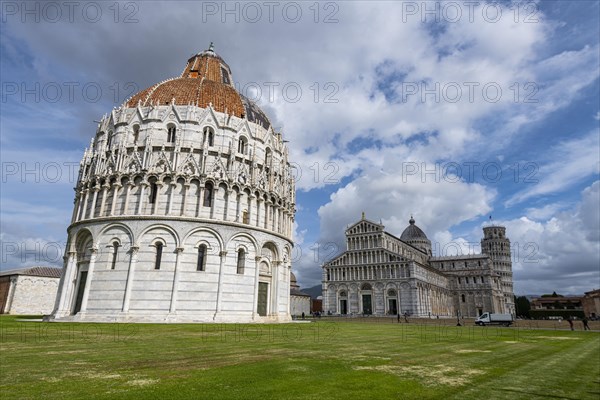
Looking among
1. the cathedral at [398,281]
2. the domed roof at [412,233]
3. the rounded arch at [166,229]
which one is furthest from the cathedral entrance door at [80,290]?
the domed roof at [412,233]

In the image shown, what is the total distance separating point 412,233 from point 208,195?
338 feet

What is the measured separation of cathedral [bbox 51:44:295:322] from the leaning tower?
383ft

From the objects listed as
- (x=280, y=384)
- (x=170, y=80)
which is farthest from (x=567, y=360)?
(x=170, y=80)

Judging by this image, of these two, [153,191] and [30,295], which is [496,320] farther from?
[30,295]

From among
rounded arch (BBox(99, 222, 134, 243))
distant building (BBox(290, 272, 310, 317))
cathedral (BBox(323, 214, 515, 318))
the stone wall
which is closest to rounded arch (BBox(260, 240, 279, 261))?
rounded arch (BBox(99, 222, 134, 243))

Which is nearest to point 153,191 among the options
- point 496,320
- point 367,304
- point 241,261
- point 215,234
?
point 215,234

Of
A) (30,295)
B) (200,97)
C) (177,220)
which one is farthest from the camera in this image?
(30,295)

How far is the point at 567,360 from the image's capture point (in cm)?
1364

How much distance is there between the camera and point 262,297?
3541cm

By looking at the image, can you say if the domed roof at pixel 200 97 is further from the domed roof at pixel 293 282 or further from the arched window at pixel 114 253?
the domed roof at pixel 293 282

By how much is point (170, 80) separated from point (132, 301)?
84.1ft

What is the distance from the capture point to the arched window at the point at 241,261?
33.1 meters

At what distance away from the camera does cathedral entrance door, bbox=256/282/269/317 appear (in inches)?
1374

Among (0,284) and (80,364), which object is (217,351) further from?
(0,284)
